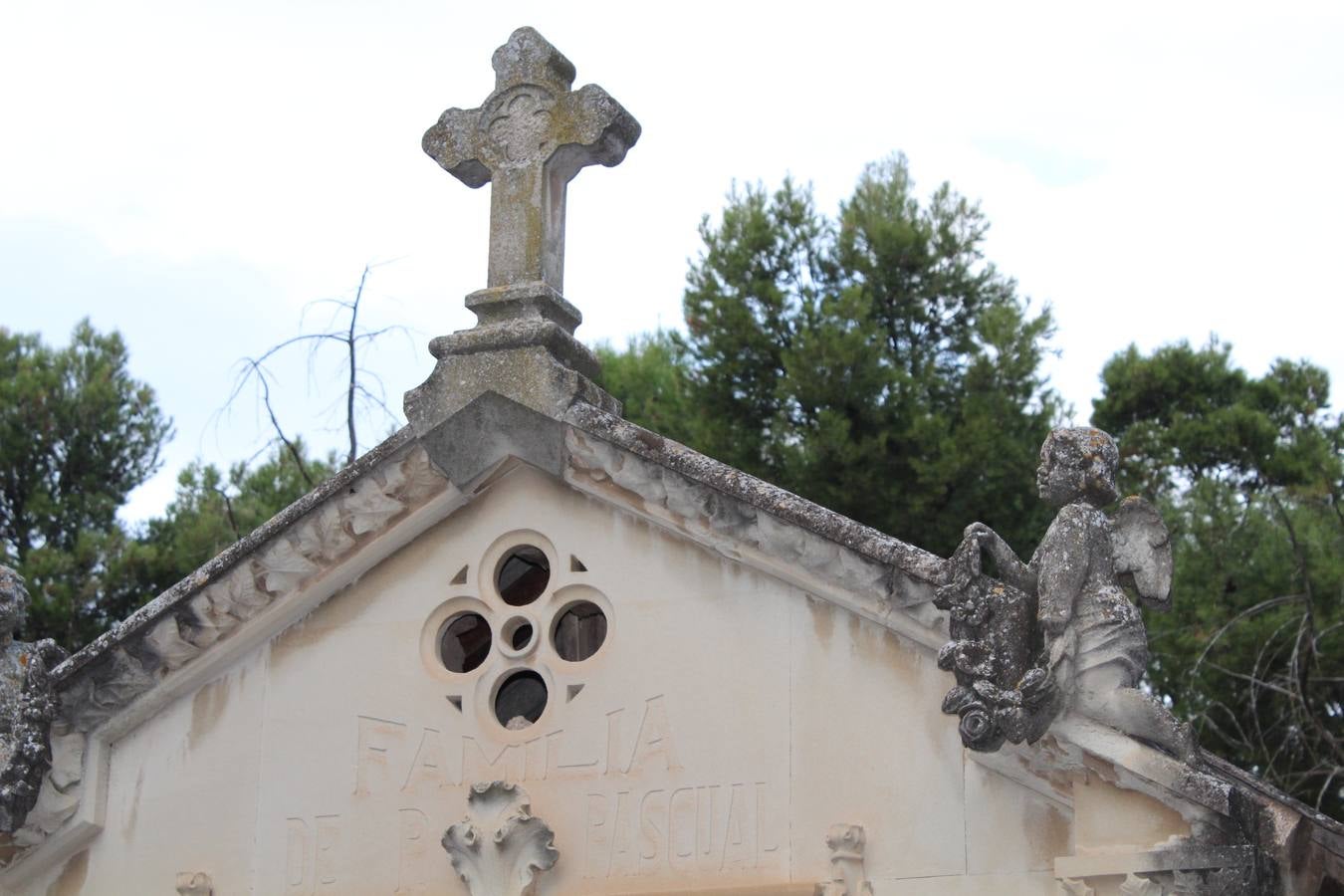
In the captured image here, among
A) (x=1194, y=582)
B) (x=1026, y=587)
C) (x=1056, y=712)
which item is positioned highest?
(x=1194, y=582)

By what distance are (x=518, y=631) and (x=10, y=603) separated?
2.50 metres

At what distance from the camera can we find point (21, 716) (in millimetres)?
10094

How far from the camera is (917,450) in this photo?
21.4 metres

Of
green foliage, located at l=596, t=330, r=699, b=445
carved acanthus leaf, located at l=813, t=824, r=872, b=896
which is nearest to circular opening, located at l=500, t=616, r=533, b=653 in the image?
carved acanthus leaf, located at l=813, t=824, r=872, b=896

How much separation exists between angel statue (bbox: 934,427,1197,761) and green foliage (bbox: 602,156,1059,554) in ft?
38.8

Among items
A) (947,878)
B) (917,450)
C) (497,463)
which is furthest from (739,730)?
(917,450)

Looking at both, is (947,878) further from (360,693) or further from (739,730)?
(360,693)

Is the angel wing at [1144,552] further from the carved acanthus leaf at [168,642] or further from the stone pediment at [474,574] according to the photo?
the carved acanthus leaf at [168,642]

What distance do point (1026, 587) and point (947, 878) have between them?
1.24 metres

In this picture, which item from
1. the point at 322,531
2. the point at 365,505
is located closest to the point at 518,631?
the point at 365,505

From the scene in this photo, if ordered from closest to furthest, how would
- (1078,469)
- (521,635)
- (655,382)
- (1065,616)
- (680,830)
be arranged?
(1065,616) → (1078,469) → (680,830) → (521,635) → (655,382)

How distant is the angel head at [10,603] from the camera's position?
34.0ft

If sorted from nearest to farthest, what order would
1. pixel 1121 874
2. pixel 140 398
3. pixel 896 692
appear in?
pixel 1121 874, pixel 896 692, pixel 140 398

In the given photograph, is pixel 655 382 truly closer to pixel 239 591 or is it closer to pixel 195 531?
pixel 195 531
